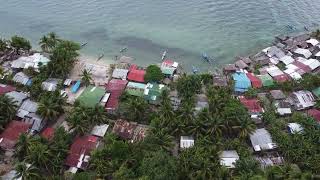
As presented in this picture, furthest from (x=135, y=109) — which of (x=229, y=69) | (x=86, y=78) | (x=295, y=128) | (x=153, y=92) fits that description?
(x=295, y=128)

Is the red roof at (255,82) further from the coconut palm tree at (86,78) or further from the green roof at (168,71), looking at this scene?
the coconut palm tree at (86,78)

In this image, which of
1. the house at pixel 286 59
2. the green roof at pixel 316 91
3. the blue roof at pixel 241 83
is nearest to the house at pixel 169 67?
the blue roof at pixel 241 83

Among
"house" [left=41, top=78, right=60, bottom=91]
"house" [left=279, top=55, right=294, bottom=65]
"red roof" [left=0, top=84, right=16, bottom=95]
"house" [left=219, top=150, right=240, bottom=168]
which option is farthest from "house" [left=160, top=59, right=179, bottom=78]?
"red roof" [left=0, top=84, right=16, bottom=95]

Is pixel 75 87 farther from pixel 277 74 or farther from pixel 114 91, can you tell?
pixel 277 74

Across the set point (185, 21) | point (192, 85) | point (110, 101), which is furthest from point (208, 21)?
point (110, 101)

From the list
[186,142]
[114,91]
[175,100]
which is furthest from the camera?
[114,91]

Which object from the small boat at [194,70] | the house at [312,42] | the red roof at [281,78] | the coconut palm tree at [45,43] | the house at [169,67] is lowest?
the small boat at [194,70]

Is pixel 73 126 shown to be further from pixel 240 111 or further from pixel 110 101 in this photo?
pixel 240 111
